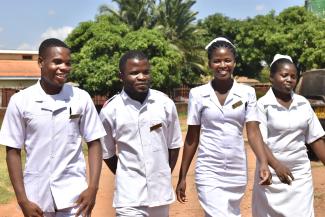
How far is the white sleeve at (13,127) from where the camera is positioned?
2918 millimetres

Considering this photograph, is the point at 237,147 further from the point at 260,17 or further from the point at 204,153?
the point at 260,17

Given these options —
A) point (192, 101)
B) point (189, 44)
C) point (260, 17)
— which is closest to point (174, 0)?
point (189, 44)

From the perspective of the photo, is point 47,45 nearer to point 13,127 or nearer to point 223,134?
point 13,127

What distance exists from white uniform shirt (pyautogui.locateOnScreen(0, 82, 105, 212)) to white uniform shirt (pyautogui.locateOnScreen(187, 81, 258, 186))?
1084 mm

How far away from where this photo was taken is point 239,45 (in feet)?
123

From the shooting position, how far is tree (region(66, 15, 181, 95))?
76.8 feet

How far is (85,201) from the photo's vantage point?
2969mm

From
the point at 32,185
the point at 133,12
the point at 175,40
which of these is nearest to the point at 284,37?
the point at 175,40

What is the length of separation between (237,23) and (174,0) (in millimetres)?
9488

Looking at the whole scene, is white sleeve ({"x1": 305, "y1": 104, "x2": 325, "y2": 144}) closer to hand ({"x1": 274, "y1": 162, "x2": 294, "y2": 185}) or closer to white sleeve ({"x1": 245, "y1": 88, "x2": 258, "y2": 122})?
hand ({"x1": 274, "y1": 162, "x2": 294, "y2": 185})

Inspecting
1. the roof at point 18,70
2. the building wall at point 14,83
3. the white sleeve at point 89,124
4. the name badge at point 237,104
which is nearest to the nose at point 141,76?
the white sleeve at point 89,124

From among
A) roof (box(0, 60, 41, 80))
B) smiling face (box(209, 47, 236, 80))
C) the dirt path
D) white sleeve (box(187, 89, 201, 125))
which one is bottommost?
roof (box(0, 60, 41, 80))

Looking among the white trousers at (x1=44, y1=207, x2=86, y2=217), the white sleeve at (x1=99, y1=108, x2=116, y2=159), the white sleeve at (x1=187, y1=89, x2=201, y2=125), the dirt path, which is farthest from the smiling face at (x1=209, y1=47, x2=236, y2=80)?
the dirt path

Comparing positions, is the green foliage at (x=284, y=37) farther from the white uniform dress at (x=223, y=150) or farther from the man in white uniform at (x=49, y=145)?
the man in white uniform at (x=49, y=145)
